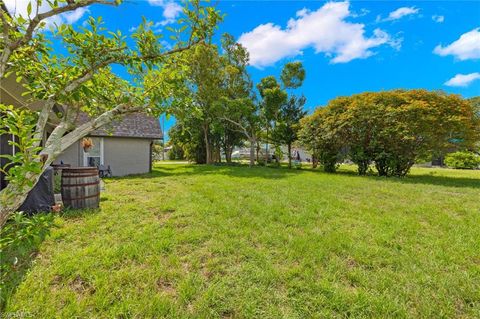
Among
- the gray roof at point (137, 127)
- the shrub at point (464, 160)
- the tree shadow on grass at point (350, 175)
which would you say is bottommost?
the tree shadow on grass at point (350, 175)

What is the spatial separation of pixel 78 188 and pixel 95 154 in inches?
317

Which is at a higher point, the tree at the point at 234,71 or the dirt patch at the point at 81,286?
the tree at the point at 234,71

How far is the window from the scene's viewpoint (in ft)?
37.2

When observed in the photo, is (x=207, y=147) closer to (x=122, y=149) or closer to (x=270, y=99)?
(x=270, y=99)

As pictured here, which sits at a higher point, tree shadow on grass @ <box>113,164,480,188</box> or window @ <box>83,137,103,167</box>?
window @ <box>83,137,103,167</box>

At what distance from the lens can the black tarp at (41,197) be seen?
4305mm

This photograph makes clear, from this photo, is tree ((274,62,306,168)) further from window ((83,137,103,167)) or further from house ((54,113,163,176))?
window ((83,137,103,167))

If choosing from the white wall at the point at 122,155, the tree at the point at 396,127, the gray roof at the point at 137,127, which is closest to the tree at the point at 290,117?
the tree at the point at 396,127

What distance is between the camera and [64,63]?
188 cm

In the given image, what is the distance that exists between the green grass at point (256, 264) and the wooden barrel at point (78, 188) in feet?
1.47

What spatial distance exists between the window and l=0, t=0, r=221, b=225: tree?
1120cm

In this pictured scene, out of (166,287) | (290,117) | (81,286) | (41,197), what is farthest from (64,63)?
(290,117)

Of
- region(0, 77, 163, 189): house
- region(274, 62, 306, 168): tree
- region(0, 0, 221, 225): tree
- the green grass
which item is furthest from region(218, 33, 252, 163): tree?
region(0, 0, 221, 225): tree

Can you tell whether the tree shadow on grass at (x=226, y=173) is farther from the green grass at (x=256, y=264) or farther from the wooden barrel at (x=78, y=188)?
the green grass at (x=256, y=264)
